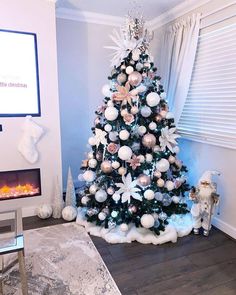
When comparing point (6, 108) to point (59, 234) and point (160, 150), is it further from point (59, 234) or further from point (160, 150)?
point (160, 150)

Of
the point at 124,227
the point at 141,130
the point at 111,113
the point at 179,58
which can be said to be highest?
the point at 179,58

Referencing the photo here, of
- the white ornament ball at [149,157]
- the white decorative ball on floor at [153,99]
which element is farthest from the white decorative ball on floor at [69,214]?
the white decorative ball on floor at [153,99]

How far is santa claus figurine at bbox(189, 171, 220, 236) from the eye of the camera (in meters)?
2.21

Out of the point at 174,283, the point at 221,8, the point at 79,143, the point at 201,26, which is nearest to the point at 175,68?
the point at 201,26

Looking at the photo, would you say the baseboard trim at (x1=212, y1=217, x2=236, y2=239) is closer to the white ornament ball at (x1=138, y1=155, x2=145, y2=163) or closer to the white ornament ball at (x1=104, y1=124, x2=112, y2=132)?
the white ornament ball at (x1=138, y1=155, x2=145, y2=163)

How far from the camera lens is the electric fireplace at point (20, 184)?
99.3 inches

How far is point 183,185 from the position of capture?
8.06ft

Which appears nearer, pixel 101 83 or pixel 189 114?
pixel 189 114

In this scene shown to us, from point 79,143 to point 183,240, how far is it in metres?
1.92

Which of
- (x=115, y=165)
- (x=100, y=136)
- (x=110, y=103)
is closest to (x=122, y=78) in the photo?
(x=110, y=103)

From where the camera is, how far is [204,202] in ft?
7.34

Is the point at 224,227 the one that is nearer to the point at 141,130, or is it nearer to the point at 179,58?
the point at 141,130

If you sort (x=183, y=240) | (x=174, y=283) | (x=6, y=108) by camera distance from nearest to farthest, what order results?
(x=174, y=283), (x=183, y=240), (x=6, y=108)

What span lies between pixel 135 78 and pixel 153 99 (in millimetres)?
257
